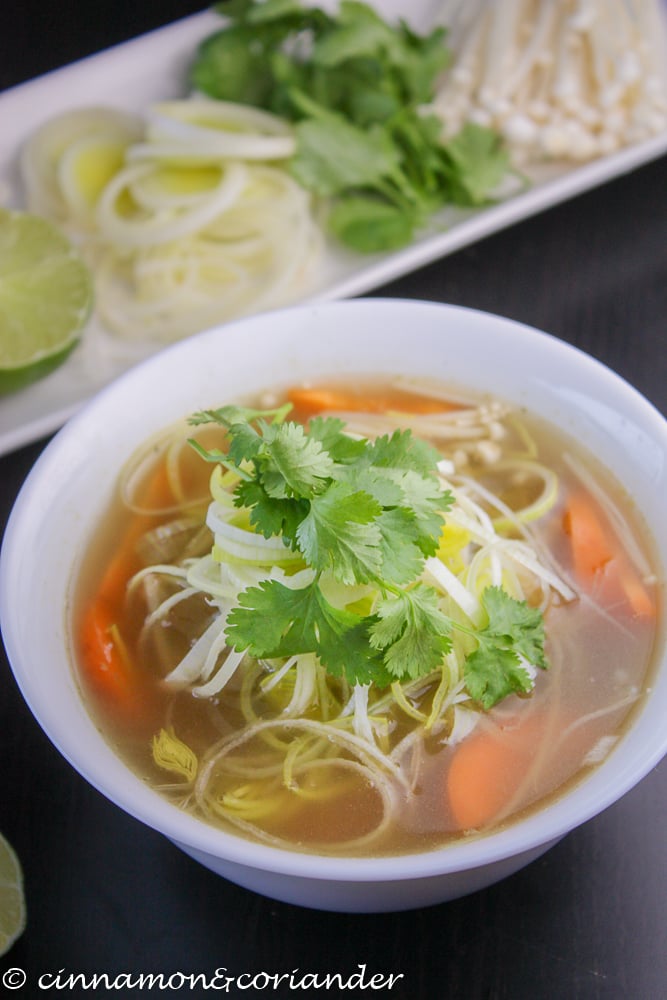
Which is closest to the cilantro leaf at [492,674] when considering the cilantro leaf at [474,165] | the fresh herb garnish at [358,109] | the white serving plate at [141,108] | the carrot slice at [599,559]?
the carrot slice at [599,559]

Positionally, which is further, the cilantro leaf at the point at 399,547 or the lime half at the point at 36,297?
the lime half at the point at 36,297

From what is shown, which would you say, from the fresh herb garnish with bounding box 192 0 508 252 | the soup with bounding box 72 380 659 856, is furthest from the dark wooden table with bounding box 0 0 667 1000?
the fresh herb garnish with bounding box 192 0 508 252

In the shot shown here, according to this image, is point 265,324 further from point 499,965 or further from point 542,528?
point 499,965

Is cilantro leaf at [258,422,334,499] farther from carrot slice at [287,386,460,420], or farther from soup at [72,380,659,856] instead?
carrot slice at [287,386,460,420]

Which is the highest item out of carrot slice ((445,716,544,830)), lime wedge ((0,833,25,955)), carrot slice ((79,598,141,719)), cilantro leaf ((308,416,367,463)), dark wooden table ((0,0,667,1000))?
cilantro leaf ((308,416,367,463))

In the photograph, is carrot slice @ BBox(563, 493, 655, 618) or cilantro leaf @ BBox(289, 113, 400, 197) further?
cilantro leaf @ BBox(289, 113, 400, 197)

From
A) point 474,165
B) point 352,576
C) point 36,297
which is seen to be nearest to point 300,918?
point 352,576

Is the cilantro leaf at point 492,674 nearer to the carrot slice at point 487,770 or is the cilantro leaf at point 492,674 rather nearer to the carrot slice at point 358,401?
the carrot slice at point 487,770

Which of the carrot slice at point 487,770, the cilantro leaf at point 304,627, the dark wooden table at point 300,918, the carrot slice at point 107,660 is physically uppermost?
the cilantro leaf at point 304,627
